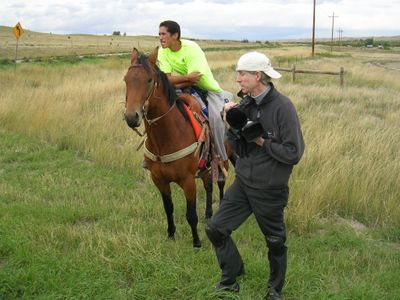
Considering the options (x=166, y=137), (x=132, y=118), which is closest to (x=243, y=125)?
(x=132, y=118)

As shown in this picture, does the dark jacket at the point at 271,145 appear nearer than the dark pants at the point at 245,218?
Yes

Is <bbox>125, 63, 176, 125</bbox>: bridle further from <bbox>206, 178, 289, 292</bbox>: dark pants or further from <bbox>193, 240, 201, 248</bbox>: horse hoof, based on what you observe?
<bbox>193, 240, 201, 248</bbox>: horse hoof

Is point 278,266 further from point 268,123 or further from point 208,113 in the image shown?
point 208,113

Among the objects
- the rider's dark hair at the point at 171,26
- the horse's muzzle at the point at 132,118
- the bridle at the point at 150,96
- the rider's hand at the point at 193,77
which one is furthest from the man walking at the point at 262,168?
the rider's dark hair at the point at 171,26

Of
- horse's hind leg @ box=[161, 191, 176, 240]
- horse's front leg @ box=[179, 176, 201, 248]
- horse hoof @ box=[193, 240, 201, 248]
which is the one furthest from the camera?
horse's hind leg @ box=[161, 191, 176, 240]

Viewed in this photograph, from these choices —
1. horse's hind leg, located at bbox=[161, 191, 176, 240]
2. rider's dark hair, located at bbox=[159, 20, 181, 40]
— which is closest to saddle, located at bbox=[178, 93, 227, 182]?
horse's hind leg, located at bbox=[161, 191, 176, 240]

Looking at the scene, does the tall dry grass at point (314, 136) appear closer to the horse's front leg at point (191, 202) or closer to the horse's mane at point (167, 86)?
the horse's mane at point (167, 86)

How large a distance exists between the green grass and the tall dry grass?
1.39 feet

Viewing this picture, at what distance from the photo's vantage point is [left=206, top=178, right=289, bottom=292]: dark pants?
10.8 feet

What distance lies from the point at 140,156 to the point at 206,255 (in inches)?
152

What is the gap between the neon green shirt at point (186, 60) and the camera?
16.6 feet

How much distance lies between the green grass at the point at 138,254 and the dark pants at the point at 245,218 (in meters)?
0.28

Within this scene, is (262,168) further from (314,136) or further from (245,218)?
(314,136)

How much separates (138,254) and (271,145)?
1981mm
